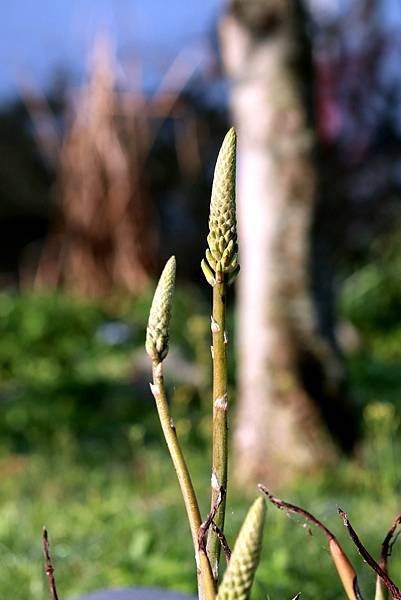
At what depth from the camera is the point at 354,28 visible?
480 inches

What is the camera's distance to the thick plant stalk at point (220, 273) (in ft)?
2.89

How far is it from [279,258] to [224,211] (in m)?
3.14

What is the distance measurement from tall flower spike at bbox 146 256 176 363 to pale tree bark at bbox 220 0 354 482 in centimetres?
309

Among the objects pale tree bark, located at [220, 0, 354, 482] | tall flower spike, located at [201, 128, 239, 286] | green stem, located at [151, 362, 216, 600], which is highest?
pale tree bark, located at [220, 0, 354, 482]

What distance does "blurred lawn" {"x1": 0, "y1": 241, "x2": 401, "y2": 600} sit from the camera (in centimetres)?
255

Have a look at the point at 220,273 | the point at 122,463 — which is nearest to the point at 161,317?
the point at 220,273

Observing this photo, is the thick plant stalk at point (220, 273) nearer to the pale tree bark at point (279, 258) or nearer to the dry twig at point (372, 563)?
the dry twig at point (372, 563)

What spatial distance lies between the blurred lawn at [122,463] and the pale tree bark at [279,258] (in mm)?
194

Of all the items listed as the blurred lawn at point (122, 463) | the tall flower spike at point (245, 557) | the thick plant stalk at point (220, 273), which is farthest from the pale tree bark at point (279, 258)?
the tall flower spike at point (245, 557)

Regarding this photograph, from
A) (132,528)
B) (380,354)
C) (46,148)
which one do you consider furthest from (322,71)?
(132,528)

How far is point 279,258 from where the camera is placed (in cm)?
400

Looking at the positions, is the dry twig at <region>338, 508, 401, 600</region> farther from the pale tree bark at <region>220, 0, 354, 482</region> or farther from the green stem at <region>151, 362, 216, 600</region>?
the pale tree bark at <region>220, 0, 354, 482</region>

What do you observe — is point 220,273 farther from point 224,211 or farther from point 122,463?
point 122,463

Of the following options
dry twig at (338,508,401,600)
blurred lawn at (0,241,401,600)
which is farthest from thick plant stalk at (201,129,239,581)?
blurred lawn at (0,241,401,600)
